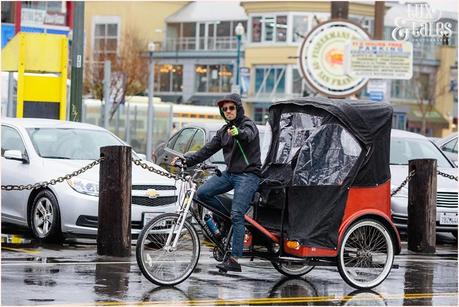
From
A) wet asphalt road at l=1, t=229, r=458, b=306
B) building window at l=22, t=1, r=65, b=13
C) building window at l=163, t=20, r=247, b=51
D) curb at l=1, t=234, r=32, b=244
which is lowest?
curb at l=1, t=234, r=32, b=244

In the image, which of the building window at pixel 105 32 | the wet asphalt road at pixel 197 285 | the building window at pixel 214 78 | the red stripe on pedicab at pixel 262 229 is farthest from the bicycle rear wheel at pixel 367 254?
the building window at pixel 105 32

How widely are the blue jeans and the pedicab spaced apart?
0.31ft

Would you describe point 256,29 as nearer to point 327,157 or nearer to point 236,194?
point 327,157

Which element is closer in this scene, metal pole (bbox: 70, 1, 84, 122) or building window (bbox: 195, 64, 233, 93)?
metal pole (bbox: 70, 1, 84, 122)

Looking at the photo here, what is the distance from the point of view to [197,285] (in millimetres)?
10391

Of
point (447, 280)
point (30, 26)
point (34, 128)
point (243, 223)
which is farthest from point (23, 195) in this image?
point (30, 26)

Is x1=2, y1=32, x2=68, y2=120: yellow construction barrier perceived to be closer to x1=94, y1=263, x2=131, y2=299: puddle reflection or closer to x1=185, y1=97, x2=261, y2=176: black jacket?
x1=94, y1=263, x2=131, y2=299: puddle reflection

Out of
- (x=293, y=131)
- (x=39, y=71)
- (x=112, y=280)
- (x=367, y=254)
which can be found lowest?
(x=112, y=280)

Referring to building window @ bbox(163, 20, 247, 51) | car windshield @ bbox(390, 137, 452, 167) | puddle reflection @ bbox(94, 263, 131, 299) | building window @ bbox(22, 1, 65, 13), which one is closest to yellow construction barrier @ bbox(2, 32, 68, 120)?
car windshield @ bbox(390, 137, 452, 167)

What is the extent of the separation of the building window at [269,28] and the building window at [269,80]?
6.51ft

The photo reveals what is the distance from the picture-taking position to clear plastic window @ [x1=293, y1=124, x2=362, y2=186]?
1080 cm

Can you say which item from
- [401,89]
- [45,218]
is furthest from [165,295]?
[401,89]

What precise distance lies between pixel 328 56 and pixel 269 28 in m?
43.5

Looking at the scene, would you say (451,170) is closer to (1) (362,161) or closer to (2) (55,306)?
(1) (362,161)
